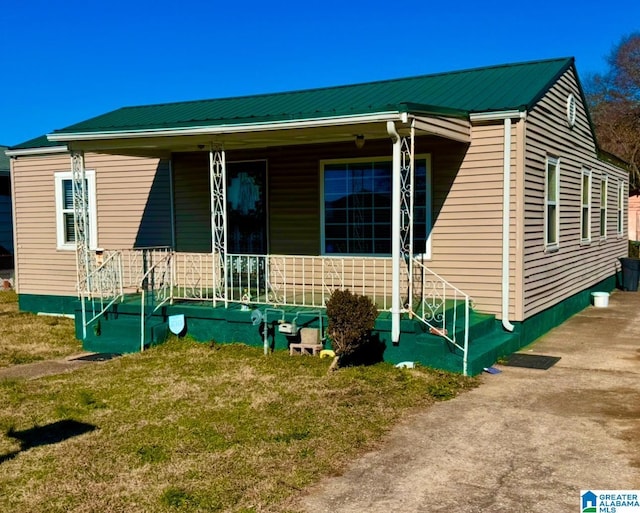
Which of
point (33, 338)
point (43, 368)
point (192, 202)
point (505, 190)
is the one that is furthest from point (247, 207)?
point (505, 190)

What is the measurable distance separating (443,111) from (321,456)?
4674mm

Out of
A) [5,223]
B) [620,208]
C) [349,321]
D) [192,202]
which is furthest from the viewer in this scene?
[5,223]

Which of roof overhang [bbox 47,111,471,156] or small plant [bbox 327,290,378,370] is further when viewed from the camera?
roof overhang [bbox 47,111,471,156]

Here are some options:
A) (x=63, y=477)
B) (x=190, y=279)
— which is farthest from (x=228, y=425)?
(x=190, y=279)

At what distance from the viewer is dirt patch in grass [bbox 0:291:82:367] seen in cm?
895

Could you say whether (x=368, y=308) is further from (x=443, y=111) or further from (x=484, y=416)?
(x=443, y=111)

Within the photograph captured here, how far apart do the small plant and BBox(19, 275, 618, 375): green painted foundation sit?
577 millimetres

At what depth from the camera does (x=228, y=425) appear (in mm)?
5520

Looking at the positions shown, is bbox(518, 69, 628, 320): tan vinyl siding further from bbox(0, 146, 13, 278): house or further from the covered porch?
bbox(0, 146, 13, 278): house

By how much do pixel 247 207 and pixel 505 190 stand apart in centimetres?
431

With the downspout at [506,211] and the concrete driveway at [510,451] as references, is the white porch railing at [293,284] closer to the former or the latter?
the downspout at [506,211]

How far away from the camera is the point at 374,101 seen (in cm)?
984

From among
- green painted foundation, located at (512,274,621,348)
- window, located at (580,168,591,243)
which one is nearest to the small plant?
green painted foundation, located at (512,274,621,348)

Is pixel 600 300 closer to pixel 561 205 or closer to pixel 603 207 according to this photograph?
pixel 603 207
